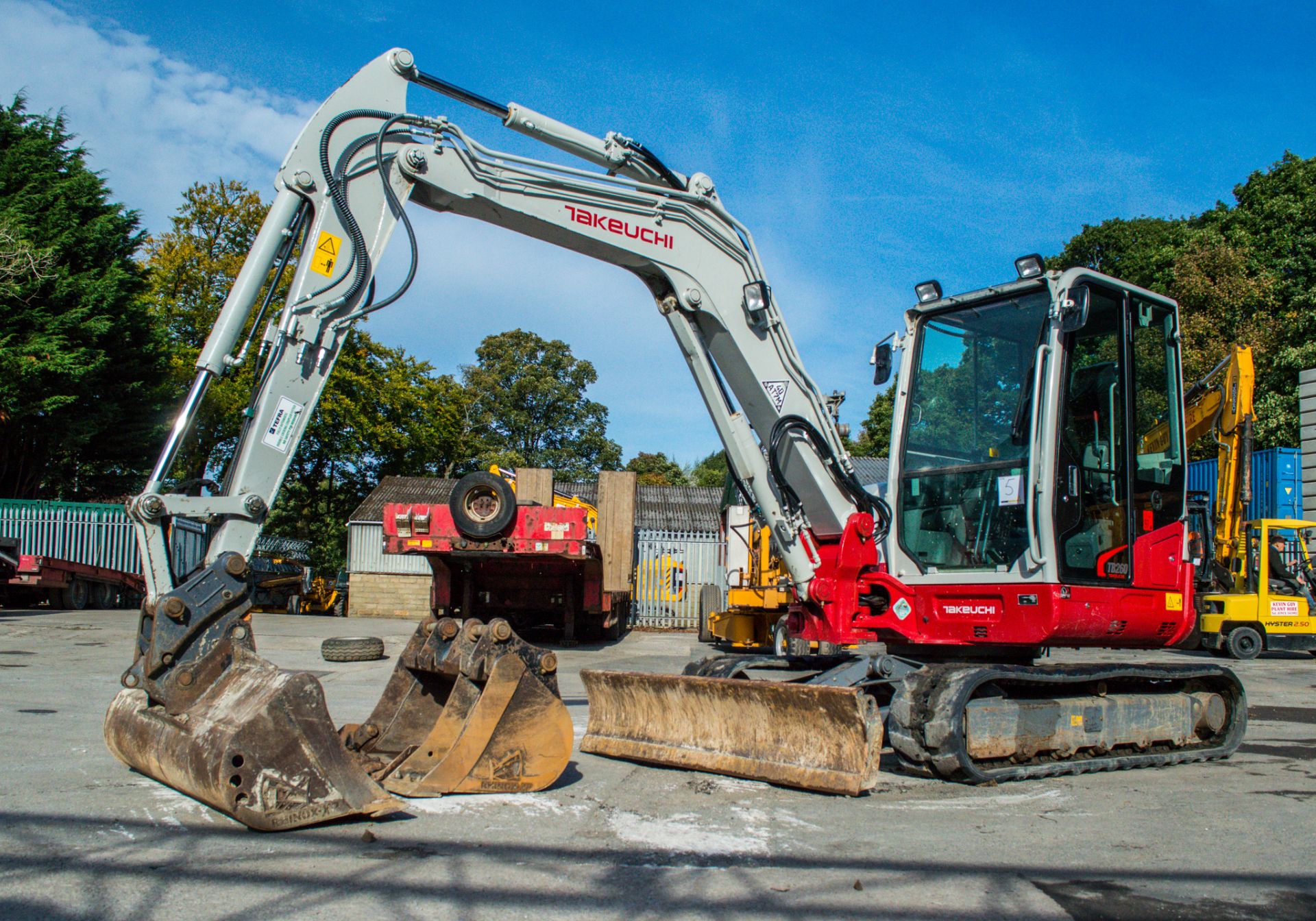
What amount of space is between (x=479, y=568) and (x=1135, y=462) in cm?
1003

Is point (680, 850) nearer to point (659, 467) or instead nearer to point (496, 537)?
point (496, 537)

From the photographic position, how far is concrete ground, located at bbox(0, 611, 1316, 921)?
135 inches

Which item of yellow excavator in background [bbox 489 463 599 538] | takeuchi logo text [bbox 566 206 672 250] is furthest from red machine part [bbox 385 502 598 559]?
takeuchi logo text [bbox 566 206 672 250]

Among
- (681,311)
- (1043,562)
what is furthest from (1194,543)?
(681,311)

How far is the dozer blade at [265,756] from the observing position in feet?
13.4

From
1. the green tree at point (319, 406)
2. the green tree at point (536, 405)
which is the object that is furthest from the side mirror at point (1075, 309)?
the green tree at point (536, 405)

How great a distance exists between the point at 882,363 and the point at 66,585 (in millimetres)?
18454

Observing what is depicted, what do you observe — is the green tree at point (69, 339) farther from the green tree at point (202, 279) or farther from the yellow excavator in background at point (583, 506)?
the yellow excavator in background at point (583, 506)

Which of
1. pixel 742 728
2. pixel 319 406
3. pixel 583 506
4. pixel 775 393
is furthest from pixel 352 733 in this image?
pixel 319 406

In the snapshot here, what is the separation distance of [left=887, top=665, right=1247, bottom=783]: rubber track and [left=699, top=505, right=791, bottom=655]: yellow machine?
7.07m

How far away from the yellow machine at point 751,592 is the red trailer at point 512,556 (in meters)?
1.82

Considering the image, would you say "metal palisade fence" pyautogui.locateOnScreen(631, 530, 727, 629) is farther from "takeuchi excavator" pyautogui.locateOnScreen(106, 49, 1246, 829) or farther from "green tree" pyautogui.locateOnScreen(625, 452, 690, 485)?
Answer: "green tree" pyautogui.locateOnScreen(625, 452, 690, 485)

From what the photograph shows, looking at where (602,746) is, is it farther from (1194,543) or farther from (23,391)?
(23,391)

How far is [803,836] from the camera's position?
441cm
